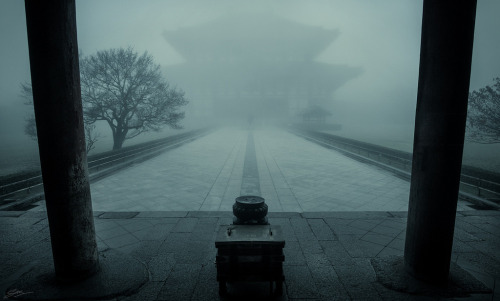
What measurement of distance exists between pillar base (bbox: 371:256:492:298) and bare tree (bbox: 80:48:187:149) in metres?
15.7

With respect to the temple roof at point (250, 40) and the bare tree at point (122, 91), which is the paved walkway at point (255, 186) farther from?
the temple roof at point (250, 40)

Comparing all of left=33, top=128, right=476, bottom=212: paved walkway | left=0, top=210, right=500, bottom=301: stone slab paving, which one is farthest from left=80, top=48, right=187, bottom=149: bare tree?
left=0, top=210, right=500, bottom=301: stone slab paving

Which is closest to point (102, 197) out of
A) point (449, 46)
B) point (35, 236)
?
point (35, 236)

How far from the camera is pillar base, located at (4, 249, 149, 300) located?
134 inches

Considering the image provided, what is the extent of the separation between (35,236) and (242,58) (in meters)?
81.4

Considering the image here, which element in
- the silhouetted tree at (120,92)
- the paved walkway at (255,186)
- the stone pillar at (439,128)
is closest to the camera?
the stone pillar at (439,128)

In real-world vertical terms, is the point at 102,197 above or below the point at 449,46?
below

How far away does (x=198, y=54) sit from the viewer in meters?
85.3

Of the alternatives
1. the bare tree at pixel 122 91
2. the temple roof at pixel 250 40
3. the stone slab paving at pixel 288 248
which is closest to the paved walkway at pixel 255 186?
the stone slab paving at pixel 288 248

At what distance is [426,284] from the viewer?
3598 millimetres

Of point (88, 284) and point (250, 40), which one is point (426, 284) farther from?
point (250, 40)

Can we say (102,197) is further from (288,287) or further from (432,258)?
(432,258)

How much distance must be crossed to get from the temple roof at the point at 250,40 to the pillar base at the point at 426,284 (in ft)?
266

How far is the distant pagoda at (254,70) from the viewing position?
71.4 m
